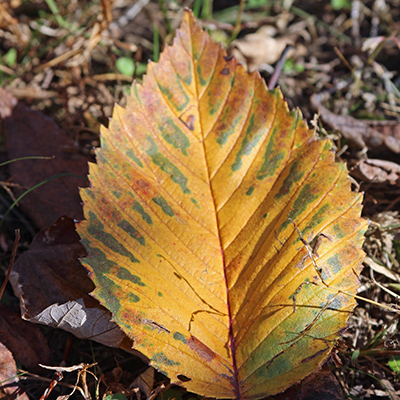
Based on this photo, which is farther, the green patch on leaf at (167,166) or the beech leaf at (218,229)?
the green patch on leaf at (167,166)

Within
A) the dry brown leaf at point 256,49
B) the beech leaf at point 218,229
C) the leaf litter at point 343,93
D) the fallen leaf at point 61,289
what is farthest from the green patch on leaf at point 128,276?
the dry brown leaf at point 256,49

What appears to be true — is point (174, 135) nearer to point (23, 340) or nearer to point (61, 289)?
point (61, 289)

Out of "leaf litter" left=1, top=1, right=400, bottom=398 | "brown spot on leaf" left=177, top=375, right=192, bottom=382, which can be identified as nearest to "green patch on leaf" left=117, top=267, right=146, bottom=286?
"brown spot on leaf" left=177, top=375, right=192, bottom=382

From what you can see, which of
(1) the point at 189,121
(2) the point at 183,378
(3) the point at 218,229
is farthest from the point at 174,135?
(2) the point at 183,378

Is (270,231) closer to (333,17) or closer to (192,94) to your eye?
(192,94)

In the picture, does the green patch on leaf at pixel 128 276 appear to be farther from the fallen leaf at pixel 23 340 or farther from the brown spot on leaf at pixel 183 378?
the fallen leaf at pixel 23 340

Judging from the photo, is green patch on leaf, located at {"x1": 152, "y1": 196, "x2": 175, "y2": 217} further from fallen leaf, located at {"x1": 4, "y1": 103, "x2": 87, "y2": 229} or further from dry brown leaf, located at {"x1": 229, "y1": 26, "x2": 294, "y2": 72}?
dry brown leaf, located at {"x1": 229, "y1": 26, "x2": 294, "y2": 72}

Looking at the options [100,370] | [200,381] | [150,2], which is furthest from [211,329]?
[150,2]
